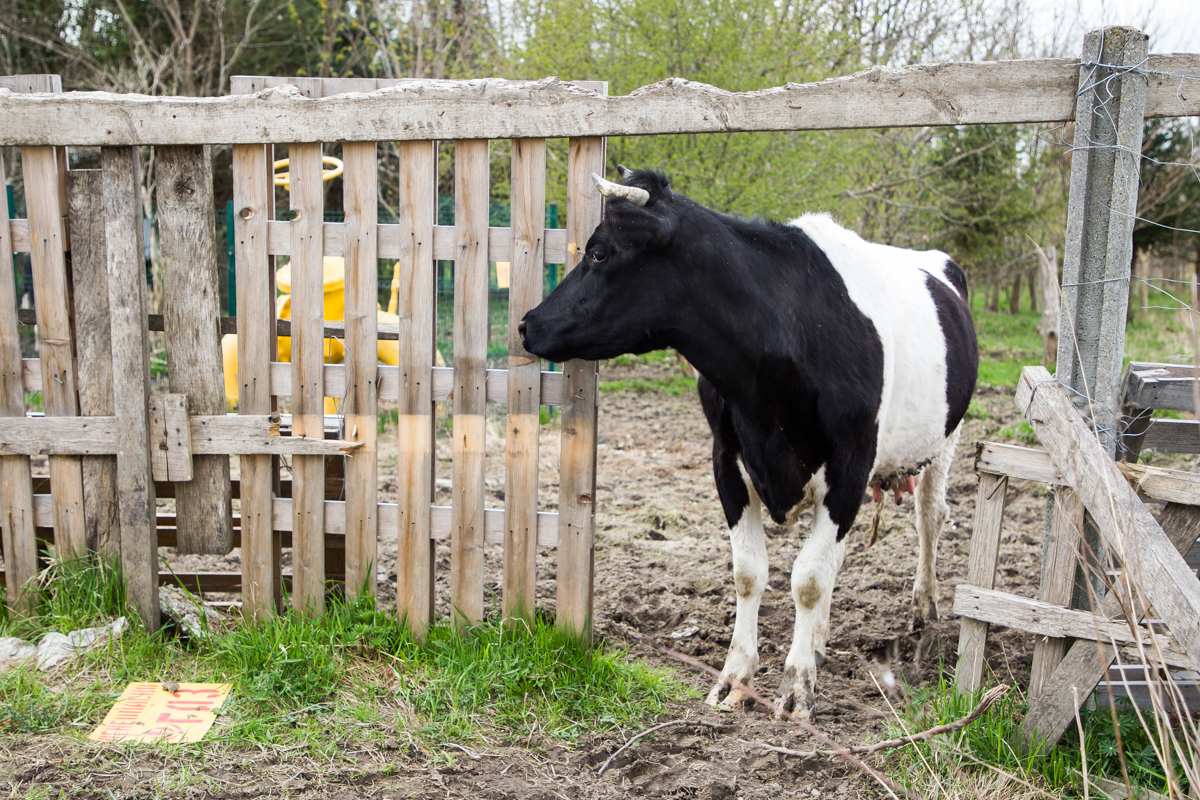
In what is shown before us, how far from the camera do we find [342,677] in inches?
137

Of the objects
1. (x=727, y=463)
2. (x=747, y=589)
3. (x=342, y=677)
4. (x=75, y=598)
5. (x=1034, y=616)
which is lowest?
(x=342, y=677)

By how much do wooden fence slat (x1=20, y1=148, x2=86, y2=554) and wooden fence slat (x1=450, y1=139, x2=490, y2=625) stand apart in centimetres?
168

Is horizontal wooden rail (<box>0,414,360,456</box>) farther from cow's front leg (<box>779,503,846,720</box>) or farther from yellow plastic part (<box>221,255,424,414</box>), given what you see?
yellow plastic part (<box>221,255,424,414</box>)

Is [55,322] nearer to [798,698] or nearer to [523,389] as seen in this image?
[523,389]

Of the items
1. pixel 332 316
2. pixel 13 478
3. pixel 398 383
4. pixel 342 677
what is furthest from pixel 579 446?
pixel 332 316

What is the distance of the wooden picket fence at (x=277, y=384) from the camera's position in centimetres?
358

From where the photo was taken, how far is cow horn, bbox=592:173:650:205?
10.2 feet

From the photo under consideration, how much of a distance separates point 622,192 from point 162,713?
Result: 253 centimetres

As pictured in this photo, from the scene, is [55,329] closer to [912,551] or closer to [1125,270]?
[1125,270]

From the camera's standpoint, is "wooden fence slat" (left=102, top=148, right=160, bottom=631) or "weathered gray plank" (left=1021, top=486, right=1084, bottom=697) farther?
"wooden fence slat" (left=102, top=148, right=160, bottom=631)

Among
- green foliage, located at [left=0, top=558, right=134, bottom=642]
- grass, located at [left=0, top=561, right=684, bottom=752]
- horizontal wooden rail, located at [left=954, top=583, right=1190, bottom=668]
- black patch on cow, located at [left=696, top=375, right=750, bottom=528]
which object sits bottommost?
grass, located at [left=0, top=561, right=684, bottom=752]

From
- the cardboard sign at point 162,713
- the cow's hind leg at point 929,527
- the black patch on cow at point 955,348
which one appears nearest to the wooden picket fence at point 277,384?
the cardboard sign at point 162,713

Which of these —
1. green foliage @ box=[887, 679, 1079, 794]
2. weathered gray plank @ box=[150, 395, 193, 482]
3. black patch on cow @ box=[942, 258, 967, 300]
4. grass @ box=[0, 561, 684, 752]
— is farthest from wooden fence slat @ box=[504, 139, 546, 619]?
black patch on cow @ box=[942, 258, 967, 300]

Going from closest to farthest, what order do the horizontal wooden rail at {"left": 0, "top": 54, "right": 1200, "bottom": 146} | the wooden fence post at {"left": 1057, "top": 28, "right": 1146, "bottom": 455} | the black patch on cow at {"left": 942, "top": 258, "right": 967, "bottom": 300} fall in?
the wooden fence post at {"left": 1057, "top": 28, "right": 1146, "bottom": 455}, the horizontal wooden rail at {"left": 0, "top": 54, "right": 1200, "bottom": 146}, the black patch on cow at {"left": 942, "top": 258, "right": 967, "bottom": 300}
